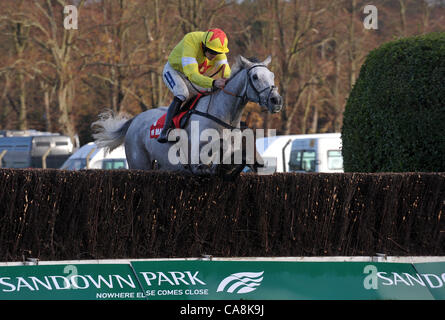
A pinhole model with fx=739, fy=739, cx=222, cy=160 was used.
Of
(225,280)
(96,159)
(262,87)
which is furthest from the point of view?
(96,159)

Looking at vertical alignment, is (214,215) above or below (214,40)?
below

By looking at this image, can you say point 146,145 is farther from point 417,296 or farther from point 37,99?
point 37,99

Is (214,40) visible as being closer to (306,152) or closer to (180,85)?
(180,85)

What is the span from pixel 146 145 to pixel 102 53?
22.3 m

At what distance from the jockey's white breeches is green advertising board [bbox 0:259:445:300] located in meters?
2.49

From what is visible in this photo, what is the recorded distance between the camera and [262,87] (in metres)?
8.18

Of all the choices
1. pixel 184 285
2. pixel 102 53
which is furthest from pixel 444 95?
pixel 102 53

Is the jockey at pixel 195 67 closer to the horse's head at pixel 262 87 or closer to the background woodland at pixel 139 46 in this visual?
the horse's head at pixel 262 87

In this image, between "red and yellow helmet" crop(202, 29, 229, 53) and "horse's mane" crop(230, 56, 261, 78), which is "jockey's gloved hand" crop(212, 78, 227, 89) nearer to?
"horse's mane" crop(230, 56, 261, 78)

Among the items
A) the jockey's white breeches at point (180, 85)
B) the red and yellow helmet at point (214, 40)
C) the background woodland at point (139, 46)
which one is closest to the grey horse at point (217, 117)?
the jockey's white breeches at point (180, 85)

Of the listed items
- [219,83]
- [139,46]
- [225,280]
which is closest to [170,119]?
[219,83]

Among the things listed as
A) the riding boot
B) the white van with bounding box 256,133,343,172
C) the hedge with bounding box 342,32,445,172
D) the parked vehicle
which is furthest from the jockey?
the parked vehicle

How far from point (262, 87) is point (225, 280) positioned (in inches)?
84.7

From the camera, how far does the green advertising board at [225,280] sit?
7.29 metres
